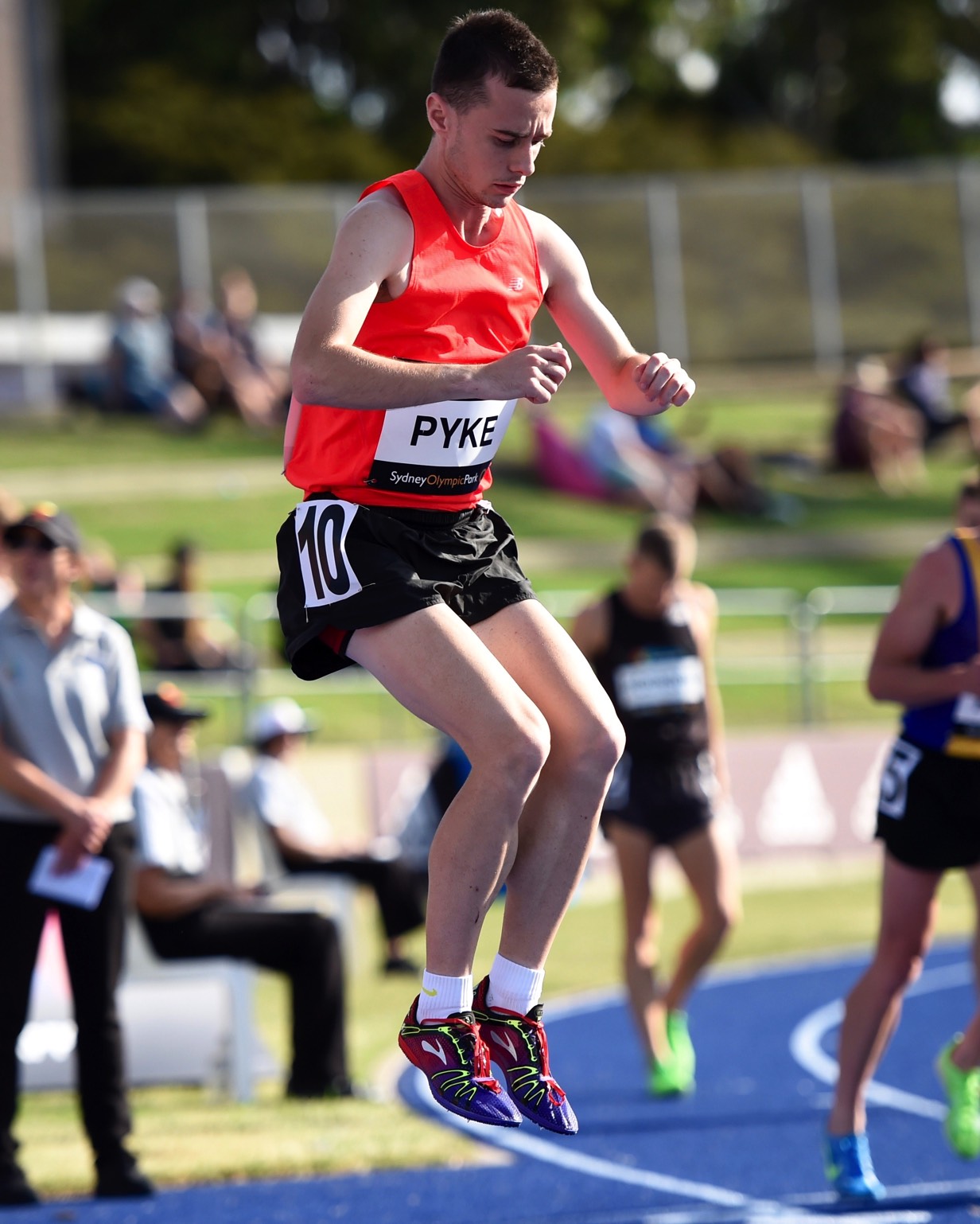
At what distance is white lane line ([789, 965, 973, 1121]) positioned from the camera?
877cm

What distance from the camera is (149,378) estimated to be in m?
23.1

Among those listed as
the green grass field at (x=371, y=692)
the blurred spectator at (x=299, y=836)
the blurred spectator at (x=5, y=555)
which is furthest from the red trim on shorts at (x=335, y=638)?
the blurred spectator at (x=299, y=836)

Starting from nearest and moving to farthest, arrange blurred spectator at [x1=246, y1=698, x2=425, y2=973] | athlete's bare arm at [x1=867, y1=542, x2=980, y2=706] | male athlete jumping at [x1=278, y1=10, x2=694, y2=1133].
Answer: male athlete jumping at [x1=278, y1=10, x2=694, y2=1133] → athlete's bare arm at [x1=867, y1=542, x2=980, y2=706] → blurred spectator at [x1=246, y1=698, x2=425, y2=973]

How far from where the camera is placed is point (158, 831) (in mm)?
8859

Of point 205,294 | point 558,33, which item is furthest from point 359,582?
point 558,33

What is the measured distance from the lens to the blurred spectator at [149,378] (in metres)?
22.3

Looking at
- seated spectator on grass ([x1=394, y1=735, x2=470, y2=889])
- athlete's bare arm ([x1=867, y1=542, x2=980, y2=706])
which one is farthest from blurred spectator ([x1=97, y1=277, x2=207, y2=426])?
athlete's bare arm ([x1=867, y1=542, x2=980, y2=706])

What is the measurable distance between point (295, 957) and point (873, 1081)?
2841 millimetres

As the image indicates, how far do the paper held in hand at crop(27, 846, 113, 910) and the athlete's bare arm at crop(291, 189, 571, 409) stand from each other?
3222mm

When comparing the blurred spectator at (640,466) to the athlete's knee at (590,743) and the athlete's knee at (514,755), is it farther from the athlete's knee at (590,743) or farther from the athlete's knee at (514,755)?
the athlete's knee at (514,755)

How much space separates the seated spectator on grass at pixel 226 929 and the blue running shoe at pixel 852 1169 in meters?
3.05

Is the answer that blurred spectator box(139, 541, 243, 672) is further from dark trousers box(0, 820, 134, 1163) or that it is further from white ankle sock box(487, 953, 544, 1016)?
white ankle sock box(487, 953, 544, 1016)

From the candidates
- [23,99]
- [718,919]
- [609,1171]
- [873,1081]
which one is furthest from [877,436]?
[609,1171]

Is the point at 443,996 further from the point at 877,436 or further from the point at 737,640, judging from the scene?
the point at 877,436
